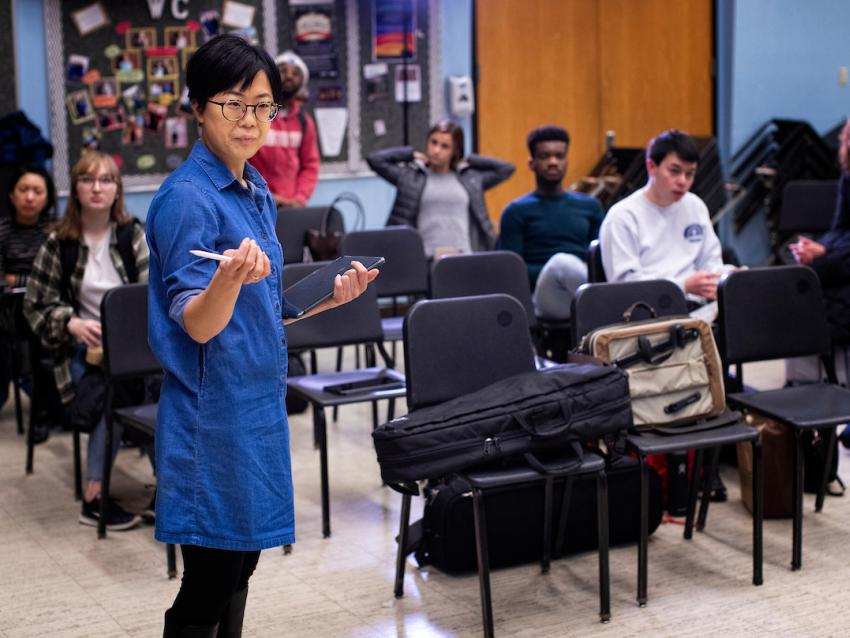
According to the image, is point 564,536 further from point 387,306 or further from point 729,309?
point 387,306

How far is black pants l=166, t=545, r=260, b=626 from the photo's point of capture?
1916 millimetres

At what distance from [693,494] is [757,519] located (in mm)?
395

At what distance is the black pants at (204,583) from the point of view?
1.92m

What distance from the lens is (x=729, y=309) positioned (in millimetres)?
3713

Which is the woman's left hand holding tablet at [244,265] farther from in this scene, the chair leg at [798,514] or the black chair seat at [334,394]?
the chair leg at [798,514]

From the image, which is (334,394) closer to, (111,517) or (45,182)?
(111,517)

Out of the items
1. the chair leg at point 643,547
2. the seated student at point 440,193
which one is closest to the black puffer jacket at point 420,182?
the seated student at point 440,193

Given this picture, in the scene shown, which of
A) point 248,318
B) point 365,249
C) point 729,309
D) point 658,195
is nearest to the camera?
point 248,318

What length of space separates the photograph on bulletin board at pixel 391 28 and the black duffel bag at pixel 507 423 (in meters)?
4.48

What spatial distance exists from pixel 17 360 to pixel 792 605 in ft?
10.8

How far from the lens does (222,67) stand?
1.86 meters

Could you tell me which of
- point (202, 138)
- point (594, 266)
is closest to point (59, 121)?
point (594, 266)

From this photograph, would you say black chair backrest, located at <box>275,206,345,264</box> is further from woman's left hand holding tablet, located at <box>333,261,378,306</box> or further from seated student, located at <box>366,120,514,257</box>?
woman's left hand holding tablet, located at <box>333,261,378,306</box>

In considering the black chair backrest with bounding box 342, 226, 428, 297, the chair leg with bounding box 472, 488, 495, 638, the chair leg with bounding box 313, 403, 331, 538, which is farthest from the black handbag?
the chair leg with bounding box 472, 488, 495, 638
